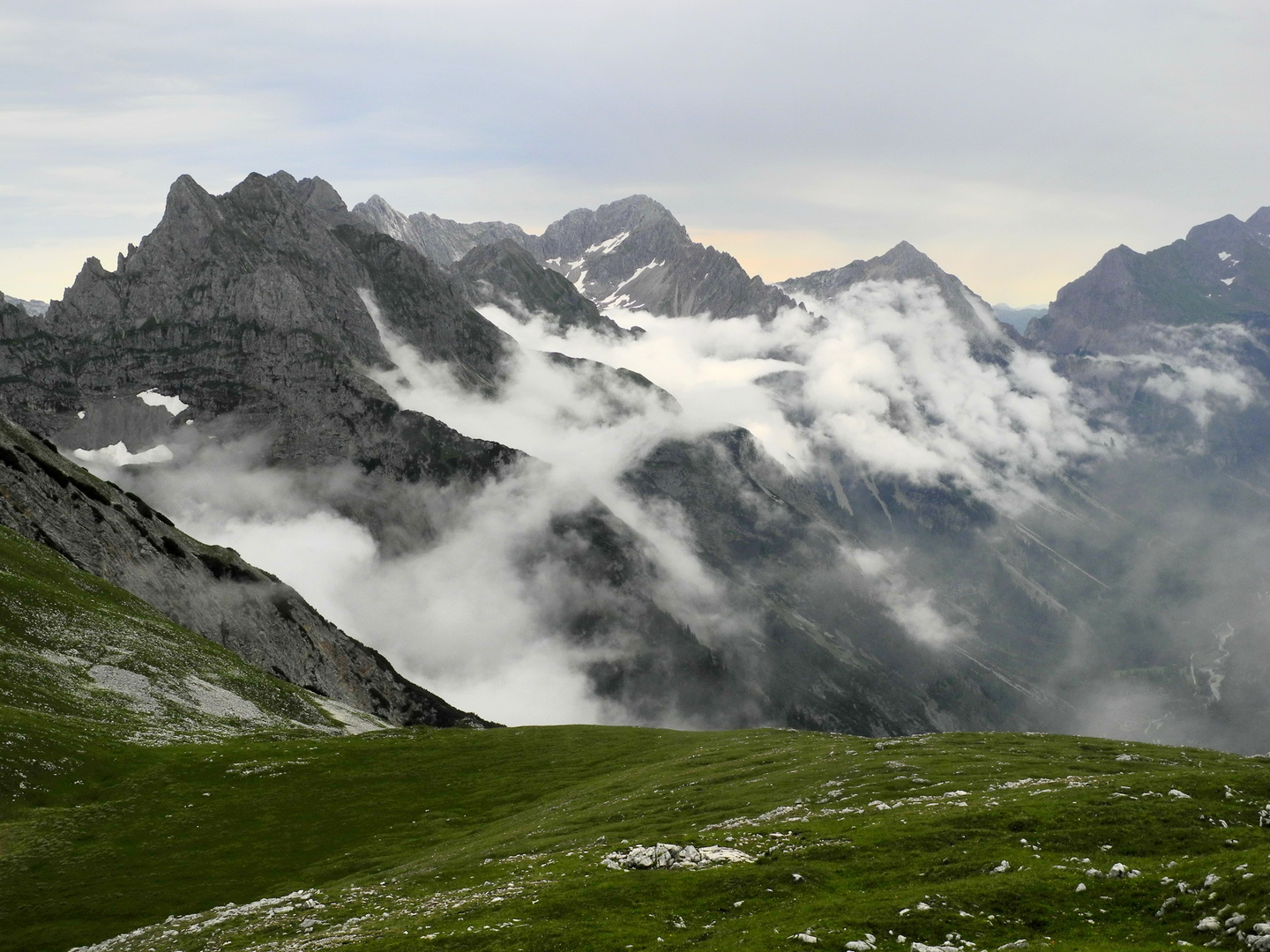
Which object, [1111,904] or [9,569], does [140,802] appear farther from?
[1111,904]

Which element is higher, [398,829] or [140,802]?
[140,802]

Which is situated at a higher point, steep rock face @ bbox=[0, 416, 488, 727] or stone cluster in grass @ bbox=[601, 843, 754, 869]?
steep rock face @ bbox=[0, 416, 488, 727]

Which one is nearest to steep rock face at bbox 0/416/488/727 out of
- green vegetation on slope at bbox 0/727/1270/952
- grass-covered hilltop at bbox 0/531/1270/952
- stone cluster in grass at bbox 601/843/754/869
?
grass-covered hilltop at bbox 0/531/1270/952

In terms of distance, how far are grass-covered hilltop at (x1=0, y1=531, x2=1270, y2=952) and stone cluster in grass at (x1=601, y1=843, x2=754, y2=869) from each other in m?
0.14

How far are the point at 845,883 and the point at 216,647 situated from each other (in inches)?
4916

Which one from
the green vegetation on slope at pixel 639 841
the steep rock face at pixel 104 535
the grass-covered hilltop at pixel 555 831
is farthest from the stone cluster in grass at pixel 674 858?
the steep rock face at pixel 104 535

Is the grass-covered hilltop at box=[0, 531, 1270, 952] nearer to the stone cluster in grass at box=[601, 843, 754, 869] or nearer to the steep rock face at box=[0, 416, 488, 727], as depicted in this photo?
the stone cluster in grass at box=[601, 843, 754, 869]

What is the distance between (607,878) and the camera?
151 feet

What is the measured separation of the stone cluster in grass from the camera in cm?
4784

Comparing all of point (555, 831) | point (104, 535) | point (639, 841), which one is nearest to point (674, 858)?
point (639, 841)

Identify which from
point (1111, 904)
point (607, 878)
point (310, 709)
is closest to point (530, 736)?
point (310, 709)

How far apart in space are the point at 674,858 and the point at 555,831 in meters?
21.2

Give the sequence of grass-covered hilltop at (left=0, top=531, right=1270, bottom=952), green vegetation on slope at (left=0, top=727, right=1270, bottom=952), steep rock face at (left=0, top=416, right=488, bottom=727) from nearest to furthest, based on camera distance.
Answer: green vegetation on slope at (left=0, top=727, right=1270, bottom=952) → grass-covered hilltop at (left=0, top=531, right=1270, bottom=952) → steep rock face at (left=0, top=416, right=488, bottom=727)

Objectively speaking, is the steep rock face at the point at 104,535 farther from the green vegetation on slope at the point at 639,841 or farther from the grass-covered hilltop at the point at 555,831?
the green vegetation on slope at the point at 639,841
